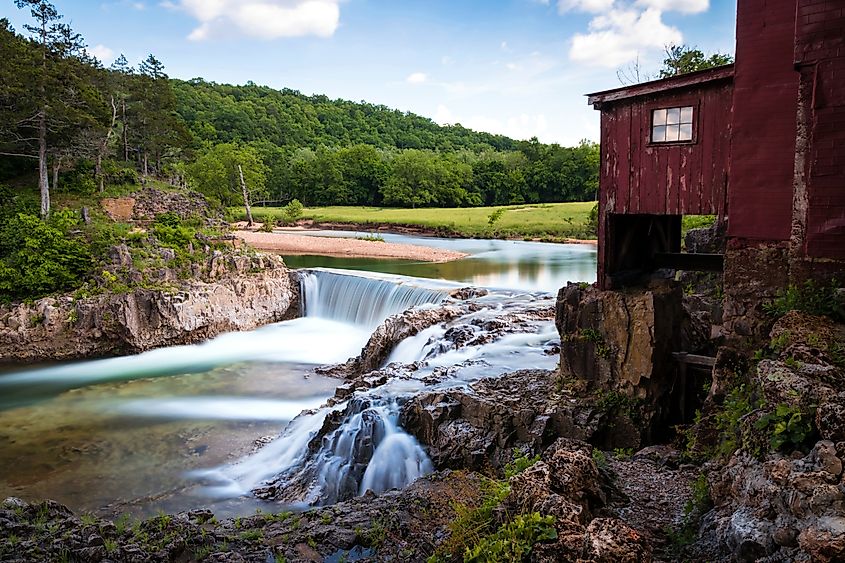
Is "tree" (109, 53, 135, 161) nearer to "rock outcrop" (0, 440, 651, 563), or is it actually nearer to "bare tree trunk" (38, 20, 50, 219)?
"bare tree trunk" (38, 20, 50, 219)

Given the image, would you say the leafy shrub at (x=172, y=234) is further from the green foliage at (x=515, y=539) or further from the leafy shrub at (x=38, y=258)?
the green foliage at (x=515, y=539)

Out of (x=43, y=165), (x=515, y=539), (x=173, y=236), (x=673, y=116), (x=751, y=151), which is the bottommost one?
(x=515, y=539)

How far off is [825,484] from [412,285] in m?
21.3

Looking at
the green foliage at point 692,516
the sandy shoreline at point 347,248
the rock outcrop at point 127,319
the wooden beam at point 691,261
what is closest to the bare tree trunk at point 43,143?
the rock outcrop at point 127,319

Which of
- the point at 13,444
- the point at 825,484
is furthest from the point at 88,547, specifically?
the point at 13,444

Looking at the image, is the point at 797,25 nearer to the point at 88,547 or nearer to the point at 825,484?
the point at 825,484

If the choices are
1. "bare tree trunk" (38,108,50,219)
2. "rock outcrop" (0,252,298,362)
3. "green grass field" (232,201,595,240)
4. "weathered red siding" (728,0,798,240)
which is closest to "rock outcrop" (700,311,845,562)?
"weathered red siding" (728,0,798,240)

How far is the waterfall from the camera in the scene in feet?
82.6

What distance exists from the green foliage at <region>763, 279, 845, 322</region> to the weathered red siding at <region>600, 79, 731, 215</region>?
2337 mm

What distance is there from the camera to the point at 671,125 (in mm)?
11758

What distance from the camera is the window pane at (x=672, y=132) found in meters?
11.7

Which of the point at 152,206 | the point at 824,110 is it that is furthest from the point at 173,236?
the point at 824,110

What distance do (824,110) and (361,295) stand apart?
822 inches

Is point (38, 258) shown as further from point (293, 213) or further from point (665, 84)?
point (293, 213)
